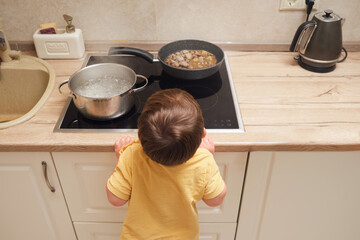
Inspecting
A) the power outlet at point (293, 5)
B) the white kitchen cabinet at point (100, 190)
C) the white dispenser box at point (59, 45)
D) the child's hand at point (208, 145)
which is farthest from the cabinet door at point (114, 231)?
the power outlet at point (293, 5)

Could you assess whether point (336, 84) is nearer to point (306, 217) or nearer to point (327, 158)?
point (327, 158)

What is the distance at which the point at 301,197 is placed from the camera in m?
1.18

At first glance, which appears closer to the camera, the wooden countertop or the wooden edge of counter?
the wooden countertop

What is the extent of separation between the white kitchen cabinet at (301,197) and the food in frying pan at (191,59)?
1.34 ft

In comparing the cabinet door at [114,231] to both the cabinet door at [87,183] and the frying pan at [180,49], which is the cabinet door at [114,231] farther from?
the frying pan at [180,49]

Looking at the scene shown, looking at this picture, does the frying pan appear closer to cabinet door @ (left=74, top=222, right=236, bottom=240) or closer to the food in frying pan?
the food in frying pan

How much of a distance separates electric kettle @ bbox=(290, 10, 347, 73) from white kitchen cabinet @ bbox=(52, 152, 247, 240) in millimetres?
510

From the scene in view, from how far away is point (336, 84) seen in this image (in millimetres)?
1241

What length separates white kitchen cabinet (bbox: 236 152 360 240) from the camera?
1079mm

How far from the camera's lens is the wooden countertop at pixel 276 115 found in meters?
→ 1.00

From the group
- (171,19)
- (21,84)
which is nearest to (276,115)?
(171,19)

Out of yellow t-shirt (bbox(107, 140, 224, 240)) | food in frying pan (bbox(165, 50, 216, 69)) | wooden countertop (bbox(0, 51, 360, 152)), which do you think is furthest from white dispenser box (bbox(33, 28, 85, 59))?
yellow t-shirt (bbox(107, 140, 224, 240))

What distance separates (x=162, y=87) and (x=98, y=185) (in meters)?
0.42

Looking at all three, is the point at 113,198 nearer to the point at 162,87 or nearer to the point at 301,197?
the point at 162,87
